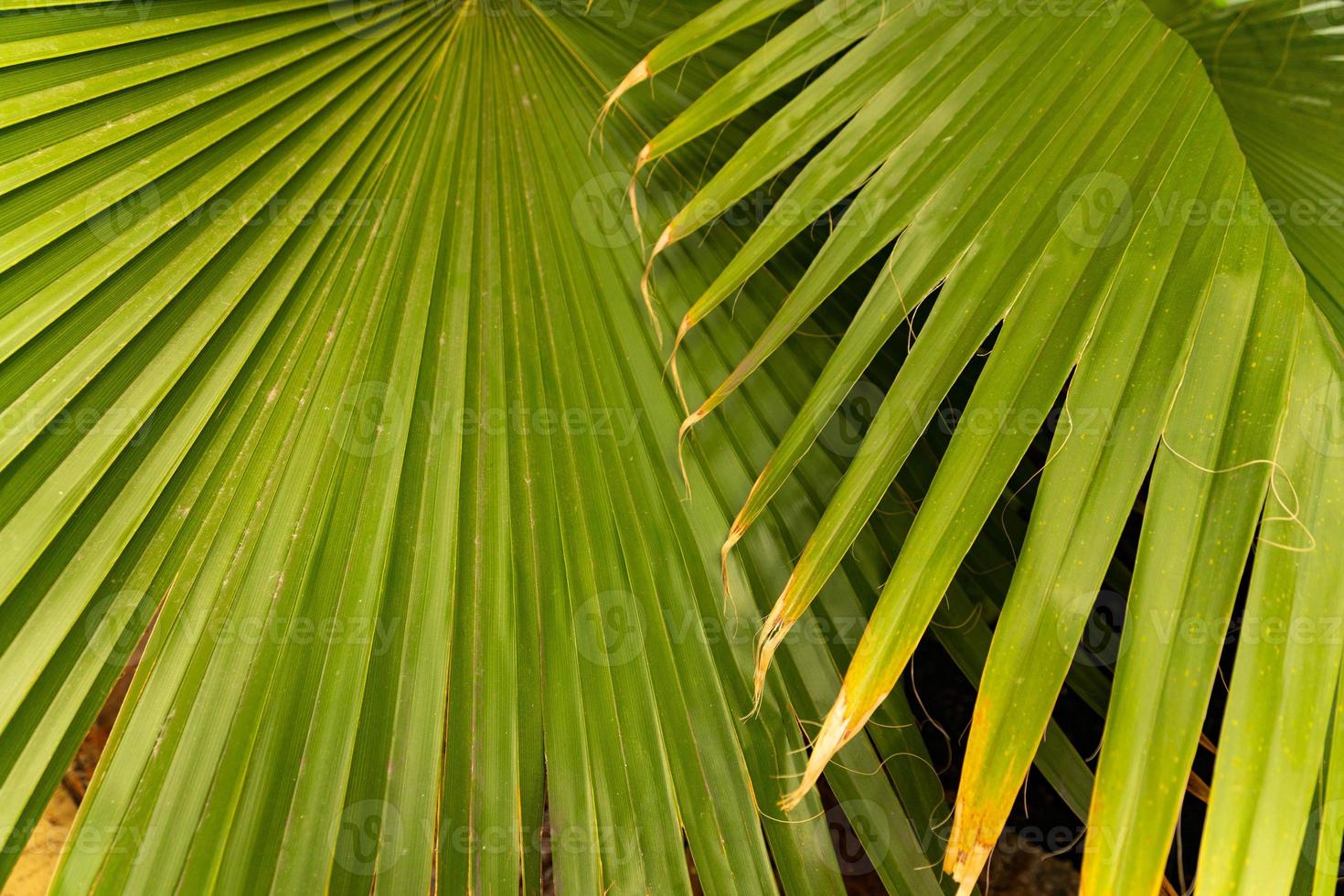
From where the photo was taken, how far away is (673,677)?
64cm

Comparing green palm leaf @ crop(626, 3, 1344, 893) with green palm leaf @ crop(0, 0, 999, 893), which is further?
green palm leaf @ crop(0, 0, 999, 893)

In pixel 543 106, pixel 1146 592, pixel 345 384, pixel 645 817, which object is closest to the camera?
pixel 1146 592

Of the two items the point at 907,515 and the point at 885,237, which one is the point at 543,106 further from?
the point at 907,515

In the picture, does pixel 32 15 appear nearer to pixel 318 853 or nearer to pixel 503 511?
pixel 503 511

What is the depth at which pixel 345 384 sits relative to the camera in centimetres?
71

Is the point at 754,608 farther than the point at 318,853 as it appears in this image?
Yes

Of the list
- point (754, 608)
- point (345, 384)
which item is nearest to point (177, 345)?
point (345, 384)

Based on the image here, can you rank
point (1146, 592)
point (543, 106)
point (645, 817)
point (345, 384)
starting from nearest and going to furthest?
point (1146, 592), point (645, 817), point (345, 384), point (543, 106)

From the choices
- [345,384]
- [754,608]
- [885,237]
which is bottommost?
[754,608]

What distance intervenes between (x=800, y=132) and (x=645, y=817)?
1.89ft

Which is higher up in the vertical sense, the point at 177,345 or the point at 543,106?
the point at 543,106

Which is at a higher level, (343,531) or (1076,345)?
(1076,345)

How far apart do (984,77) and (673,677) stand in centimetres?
57

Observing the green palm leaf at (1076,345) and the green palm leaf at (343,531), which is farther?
the green palm leaf at (343,531)
